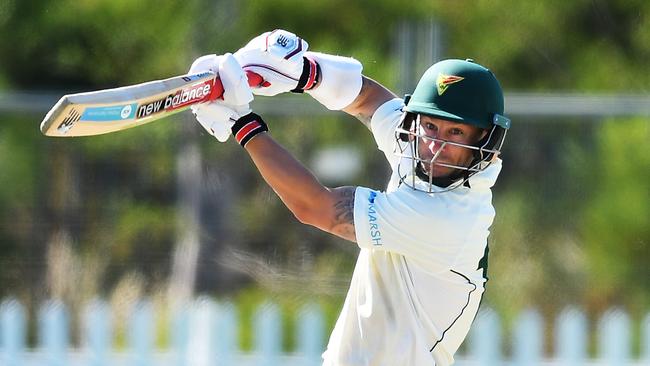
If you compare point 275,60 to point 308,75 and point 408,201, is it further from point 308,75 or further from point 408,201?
point 408,201

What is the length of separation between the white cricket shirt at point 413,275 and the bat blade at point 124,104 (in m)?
→ 0.47

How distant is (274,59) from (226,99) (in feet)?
0.87

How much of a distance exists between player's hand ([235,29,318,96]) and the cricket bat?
221 millimetres

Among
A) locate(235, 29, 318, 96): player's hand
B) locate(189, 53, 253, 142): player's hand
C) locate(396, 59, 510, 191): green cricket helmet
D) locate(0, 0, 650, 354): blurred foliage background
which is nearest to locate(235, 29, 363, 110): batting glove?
locate(235, 29, 318, 96): player's hand

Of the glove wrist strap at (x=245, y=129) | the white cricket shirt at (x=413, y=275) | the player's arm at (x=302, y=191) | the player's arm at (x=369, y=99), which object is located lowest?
the white cricket shirt at (x=413, y=275)

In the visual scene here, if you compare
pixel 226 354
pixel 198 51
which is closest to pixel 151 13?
pixel 198 51

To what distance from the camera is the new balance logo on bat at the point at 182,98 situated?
2.93 metres

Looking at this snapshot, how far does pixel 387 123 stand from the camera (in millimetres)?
3525

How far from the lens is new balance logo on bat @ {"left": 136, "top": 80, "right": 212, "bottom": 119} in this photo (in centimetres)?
293

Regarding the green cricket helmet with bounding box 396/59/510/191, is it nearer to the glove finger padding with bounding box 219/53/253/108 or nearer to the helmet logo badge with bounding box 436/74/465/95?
the helmet logo badge with bounding box 436/74/465/95

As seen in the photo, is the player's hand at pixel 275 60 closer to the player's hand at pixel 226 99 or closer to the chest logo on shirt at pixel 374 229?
the player's hand at pixel 226 99

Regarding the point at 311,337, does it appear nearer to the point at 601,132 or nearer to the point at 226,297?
the point at 226,297

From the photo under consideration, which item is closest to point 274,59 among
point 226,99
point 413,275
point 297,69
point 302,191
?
point 297,69

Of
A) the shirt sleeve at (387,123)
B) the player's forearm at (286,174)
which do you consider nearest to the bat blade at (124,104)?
the player's forearm at (286,174)
